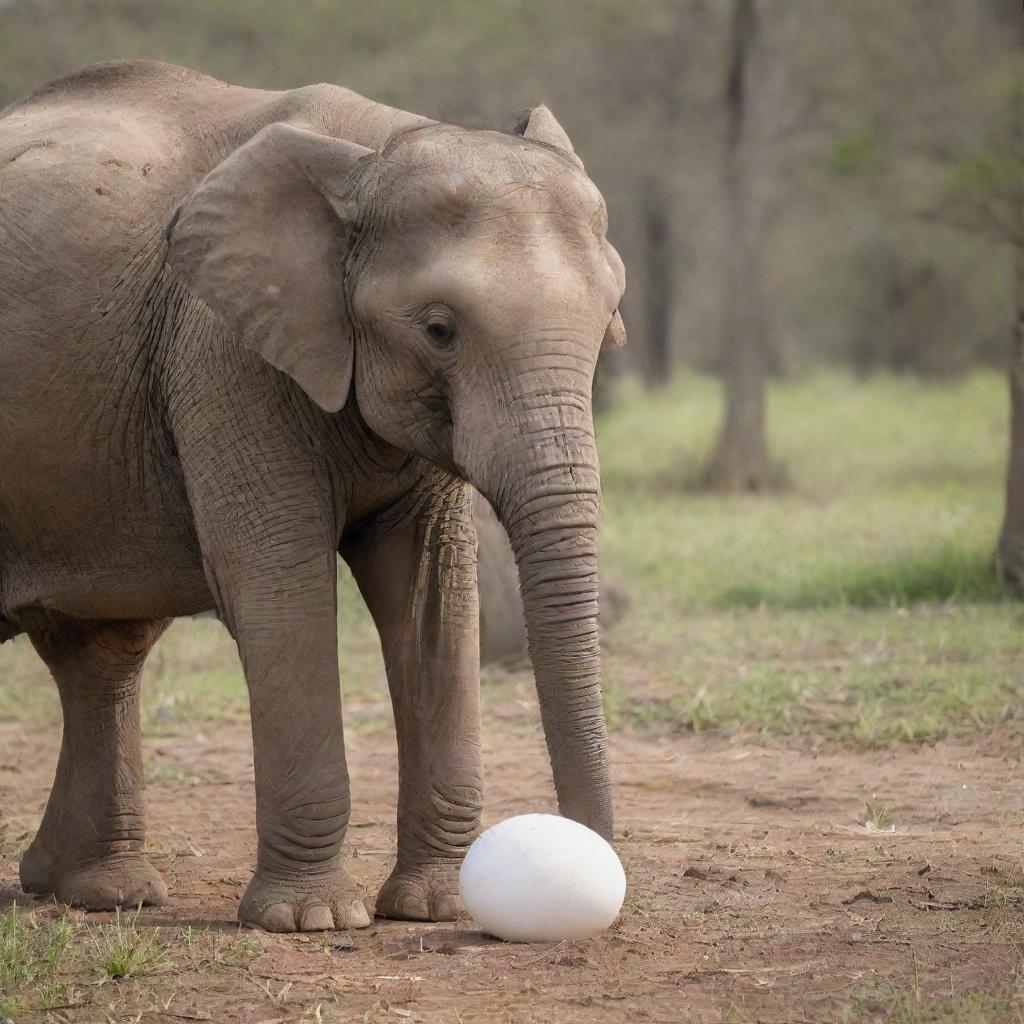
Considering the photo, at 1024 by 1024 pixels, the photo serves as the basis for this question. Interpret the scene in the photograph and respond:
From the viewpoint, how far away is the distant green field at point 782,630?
7629 millimetres

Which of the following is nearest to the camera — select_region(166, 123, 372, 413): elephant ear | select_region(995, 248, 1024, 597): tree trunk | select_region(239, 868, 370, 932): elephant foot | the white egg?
the white egg

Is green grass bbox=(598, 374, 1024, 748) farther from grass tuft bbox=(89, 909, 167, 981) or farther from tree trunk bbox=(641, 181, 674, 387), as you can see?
tree trunk bbox=(641, 181, 674, 387)

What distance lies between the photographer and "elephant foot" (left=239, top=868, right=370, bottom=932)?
15.5 feet

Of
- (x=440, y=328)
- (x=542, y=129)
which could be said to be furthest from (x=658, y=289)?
(x=440, y=328)

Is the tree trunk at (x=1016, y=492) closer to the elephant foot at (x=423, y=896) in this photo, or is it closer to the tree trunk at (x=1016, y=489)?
the tree trunk at (x=1016, y=489)

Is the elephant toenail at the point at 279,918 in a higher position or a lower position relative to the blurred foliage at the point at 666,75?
lower

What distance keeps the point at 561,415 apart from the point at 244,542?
38.9 inches

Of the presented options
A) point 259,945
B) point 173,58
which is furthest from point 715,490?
point 259,945

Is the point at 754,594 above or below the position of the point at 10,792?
above

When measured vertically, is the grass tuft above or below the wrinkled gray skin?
below

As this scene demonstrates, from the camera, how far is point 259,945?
14.8 feet

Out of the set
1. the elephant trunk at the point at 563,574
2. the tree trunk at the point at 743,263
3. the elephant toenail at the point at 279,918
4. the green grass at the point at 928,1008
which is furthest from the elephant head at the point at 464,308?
the tree trunk at the point at 743,263

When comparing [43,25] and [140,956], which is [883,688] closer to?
[140,956]

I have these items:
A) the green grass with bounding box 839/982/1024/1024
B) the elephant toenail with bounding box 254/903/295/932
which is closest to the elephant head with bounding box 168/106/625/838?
the green grass with bounding box 839/982/1024/1024
